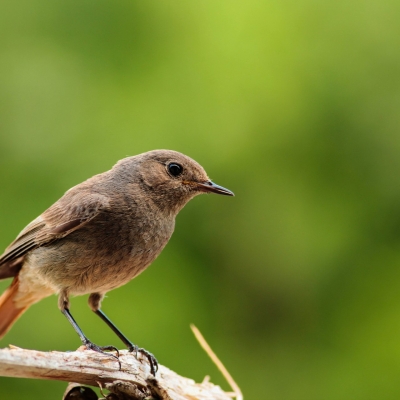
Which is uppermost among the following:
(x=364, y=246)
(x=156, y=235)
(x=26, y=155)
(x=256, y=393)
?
(x=26, y=155)

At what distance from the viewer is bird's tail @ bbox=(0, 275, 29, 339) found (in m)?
5.06

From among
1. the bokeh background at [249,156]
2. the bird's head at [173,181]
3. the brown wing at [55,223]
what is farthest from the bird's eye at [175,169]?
the bokeh background at [249,156]

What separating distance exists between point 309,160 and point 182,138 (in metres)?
1.15

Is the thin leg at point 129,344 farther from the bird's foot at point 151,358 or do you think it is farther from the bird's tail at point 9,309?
the bird's tail at point 9,309

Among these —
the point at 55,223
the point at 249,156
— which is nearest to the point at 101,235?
the point at 55,223

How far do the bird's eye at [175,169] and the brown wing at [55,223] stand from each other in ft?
1.83

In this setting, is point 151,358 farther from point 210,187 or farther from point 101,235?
point 210,187

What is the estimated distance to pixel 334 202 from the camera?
19.6 feet

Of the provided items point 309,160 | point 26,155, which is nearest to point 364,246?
point 309,160

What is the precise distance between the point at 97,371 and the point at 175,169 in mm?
1704

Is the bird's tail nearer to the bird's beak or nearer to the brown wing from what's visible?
the brown wing

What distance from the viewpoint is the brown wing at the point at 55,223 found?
4680mm

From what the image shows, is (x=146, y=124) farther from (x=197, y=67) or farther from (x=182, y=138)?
(x=197, y=67)

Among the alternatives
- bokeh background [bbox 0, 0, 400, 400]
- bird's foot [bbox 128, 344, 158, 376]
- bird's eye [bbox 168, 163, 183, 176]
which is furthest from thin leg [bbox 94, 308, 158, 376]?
bird's eye [bbox 168, 163, 183, 176]
